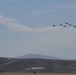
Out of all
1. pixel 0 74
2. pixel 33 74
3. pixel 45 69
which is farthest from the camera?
pixel 45 69

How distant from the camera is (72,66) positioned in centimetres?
8094

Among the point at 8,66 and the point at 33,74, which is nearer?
the point at 33,74

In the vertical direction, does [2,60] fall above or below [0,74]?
above

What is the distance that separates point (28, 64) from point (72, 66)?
12.1 m

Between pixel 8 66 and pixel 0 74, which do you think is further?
pixel 8 66

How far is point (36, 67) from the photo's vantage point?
268ft

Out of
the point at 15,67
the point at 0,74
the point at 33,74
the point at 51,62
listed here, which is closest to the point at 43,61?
A: the point at 51,62

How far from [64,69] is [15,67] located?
13.4 m

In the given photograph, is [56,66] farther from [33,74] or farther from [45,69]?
[33,74]

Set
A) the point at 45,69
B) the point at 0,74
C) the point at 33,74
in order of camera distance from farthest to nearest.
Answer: the point at 45,69, the point at 33,74, the point at 0,74

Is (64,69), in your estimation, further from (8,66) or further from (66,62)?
(8,66)

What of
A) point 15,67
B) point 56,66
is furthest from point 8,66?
point 56,66

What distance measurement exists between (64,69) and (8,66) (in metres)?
15.3

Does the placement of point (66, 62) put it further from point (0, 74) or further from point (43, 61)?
point (0, 74)
